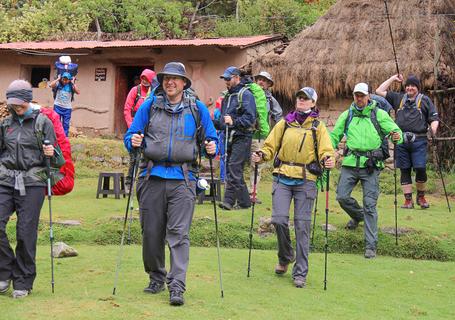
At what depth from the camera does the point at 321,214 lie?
12484 mm

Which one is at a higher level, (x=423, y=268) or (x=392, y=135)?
(x=392, y=135)

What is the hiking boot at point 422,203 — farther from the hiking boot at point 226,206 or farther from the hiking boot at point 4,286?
the hiking boot at point 4,286

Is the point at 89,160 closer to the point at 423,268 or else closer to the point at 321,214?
the point at 321,214

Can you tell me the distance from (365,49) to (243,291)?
12.7 metres

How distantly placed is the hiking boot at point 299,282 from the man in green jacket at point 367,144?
2258mm

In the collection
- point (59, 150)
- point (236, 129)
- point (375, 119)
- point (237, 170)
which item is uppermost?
point (375, 119)

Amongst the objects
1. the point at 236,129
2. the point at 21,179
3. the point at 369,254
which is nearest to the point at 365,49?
the point at 236,129

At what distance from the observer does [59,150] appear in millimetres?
7777

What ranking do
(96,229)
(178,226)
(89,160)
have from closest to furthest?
(178,226) < (96,229) < (89,160)

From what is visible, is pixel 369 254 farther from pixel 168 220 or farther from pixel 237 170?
pixel 168 220

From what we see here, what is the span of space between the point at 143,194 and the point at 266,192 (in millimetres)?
7834

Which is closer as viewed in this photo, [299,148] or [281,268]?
[299,148]

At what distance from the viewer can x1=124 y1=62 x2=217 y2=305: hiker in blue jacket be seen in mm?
7445

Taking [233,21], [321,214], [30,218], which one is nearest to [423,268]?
[321,214]
